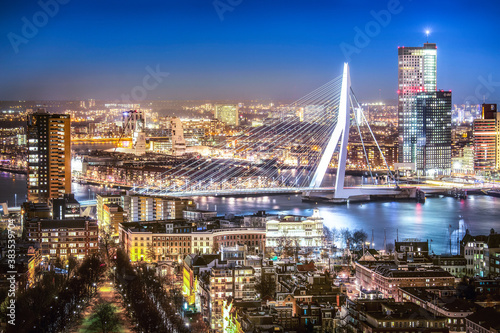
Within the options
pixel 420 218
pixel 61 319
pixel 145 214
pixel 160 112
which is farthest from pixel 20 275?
pixel 160 112

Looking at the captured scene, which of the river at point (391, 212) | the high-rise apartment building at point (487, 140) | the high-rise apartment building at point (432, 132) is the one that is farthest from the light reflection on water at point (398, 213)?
the high-rise apartment building at point (432, 132)

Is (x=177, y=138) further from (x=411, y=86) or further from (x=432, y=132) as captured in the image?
(x=432, y=132)

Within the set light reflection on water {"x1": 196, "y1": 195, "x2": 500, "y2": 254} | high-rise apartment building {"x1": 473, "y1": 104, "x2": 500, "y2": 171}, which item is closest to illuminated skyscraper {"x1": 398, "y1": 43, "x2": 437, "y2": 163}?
high-rise apartment building {"x1": 473, "y1": 104, "x2": 500, "y2": 171}

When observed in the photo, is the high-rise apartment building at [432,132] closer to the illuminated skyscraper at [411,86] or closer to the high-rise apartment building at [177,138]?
the illuminated skyscraper at [411,86]

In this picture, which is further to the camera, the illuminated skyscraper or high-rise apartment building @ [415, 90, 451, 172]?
the illuminated skyscraper

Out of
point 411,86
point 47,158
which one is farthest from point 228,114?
point 47,158

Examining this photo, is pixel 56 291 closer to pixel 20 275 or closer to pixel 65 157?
pixel 20 275

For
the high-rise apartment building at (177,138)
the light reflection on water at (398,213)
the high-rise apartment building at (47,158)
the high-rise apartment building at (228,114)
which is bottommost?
the light reflection on water at (398,213)

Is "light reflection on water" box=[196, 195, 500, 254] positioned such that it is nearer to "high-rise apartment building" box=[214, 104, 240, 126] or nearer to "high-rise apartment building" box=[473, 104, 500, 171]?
"high-rise apartment building" box=[473, 104, 500, 171]
